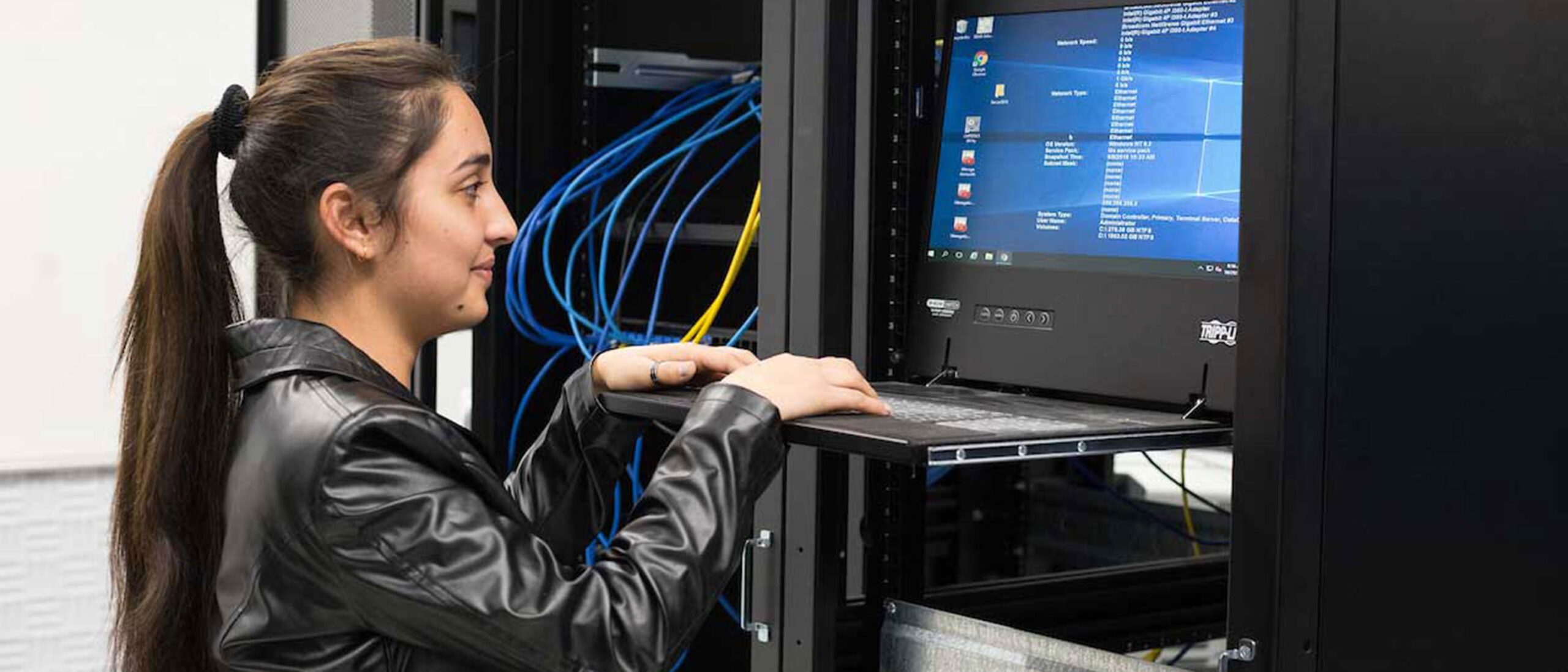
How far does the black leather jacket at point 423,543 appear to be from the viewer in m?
1.07

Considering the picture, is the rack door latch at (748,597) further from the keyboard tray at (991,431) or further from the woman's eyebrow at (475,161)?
the woman's eyebrow at (475,161)

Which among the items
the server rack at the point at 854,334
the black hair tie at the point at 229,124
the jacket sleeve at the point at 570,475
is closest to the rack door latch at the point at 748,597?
the server rack at the point at 854,334

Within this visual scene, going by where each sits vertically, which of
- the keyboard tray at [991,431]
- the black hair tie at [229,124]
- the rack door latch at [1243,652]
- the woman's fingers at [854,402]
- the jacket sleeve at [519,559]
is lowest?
the rack door latch at [1243,652]

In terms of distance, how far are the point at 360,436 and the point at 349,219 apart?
0.60 ft

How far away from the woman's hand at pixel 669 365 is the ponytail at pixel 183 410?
11.5 inches

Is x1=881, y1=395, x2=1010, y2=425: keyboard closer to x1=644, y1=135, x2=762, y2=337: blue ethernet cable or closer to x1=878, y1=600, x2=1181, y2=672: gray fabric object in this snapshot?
x1=878, y1=600, x2=1181, y2=672: gray fabric object

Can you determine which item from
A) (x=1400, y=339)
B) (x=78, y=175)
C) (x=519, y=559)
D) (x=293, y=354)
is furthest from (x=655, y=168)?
(x=78, y=175)

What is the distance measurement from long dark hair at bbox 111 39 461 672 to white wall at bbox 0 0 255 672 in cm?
179

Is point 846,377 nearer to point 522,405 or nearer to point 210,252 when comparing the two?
point 210,252

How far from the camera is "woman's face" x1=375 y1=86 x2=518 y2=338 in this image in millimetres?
1198

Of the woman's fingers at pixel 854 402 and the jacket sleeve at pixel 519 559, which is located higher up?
the woman's fingers at pixel 854 402

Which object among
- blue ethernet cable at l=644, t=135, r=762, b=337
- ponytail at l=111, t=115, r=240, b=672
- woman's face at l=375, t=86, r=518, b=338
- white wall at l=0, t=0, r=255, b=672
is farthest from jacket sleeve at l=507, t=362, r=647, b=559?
white wall at l=0, t=0, r=255, b=672

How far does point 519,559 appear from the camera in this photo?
1.08 m

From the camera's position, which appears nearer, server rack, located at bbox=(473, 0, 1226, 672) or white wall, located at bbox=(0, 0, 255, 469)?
server rack, located at bbox=(473, 0, 1226, 672)
